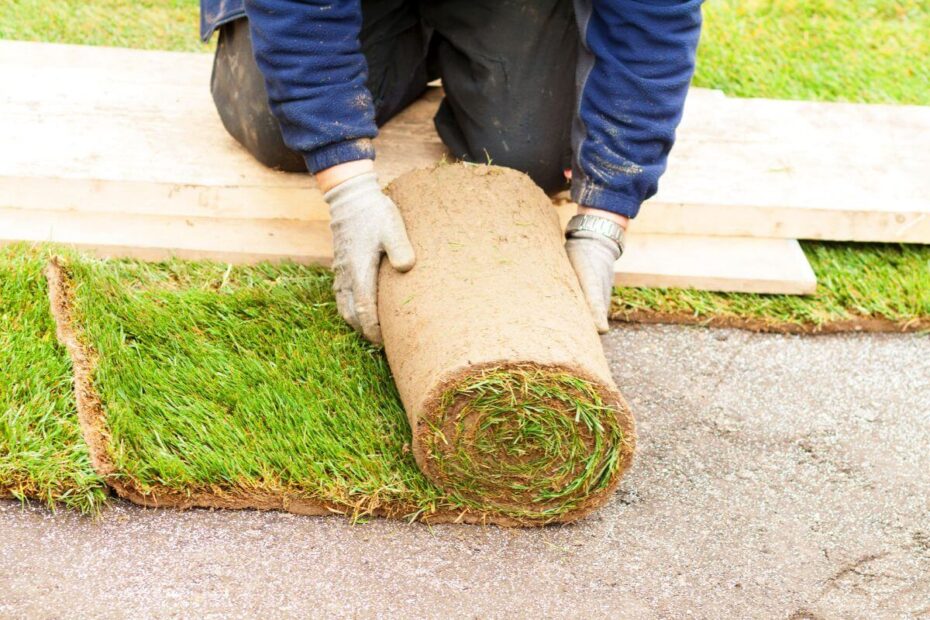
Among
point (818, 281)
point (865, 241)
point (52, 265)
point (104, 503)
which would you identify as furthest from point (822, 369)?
point (52, 265)

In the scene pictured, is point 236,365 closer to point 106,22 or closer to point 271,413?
point 271,413

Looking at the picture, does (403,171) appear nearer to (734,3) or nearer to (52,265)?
(52,265)

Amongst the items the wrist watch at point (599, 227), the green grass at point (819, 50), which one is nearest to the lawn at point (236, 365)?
the wrist watch at point (599, 227)

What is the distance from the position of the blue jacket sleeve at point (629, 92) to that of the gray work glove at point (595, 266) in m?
0.09

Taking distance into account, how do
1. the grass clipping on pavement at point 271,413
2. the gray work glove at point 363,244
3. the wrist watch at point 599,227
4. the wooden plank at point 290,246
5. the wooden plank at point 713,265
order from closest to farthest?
the grass clipping on pavement at point 271,413, the gray work glove at point 363,244, the wrist watch at point 599,227, the wooden plank at point 290,246, the wooden plank at point 713,265

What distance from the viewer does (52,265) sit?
257 centimetres

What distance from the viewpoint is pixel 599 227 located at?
2.49 meters

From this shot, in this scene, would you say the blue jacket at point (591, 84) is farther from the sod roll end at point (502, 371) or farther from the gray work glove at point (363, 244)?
the sod roll end at point (502, 371)

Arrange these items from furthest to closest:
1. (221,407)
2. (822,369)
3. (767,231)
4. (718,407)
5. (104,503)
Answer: (767,231)
(822,369)
(718,407)
(221,407)
(104,503)

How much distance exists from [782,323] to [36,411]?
191cm

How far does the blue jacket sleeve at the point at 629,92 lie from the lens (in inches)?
93.9

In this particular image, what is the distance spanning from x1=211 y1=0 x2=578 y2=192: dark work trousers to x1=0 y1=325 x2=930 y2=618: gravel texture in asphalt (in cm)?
78

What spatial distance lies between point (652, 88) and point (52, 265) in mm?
→ 1545

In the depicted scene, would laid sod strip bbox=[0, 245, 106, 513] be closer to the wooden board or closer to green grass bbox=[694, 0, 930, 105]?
the wooden board
